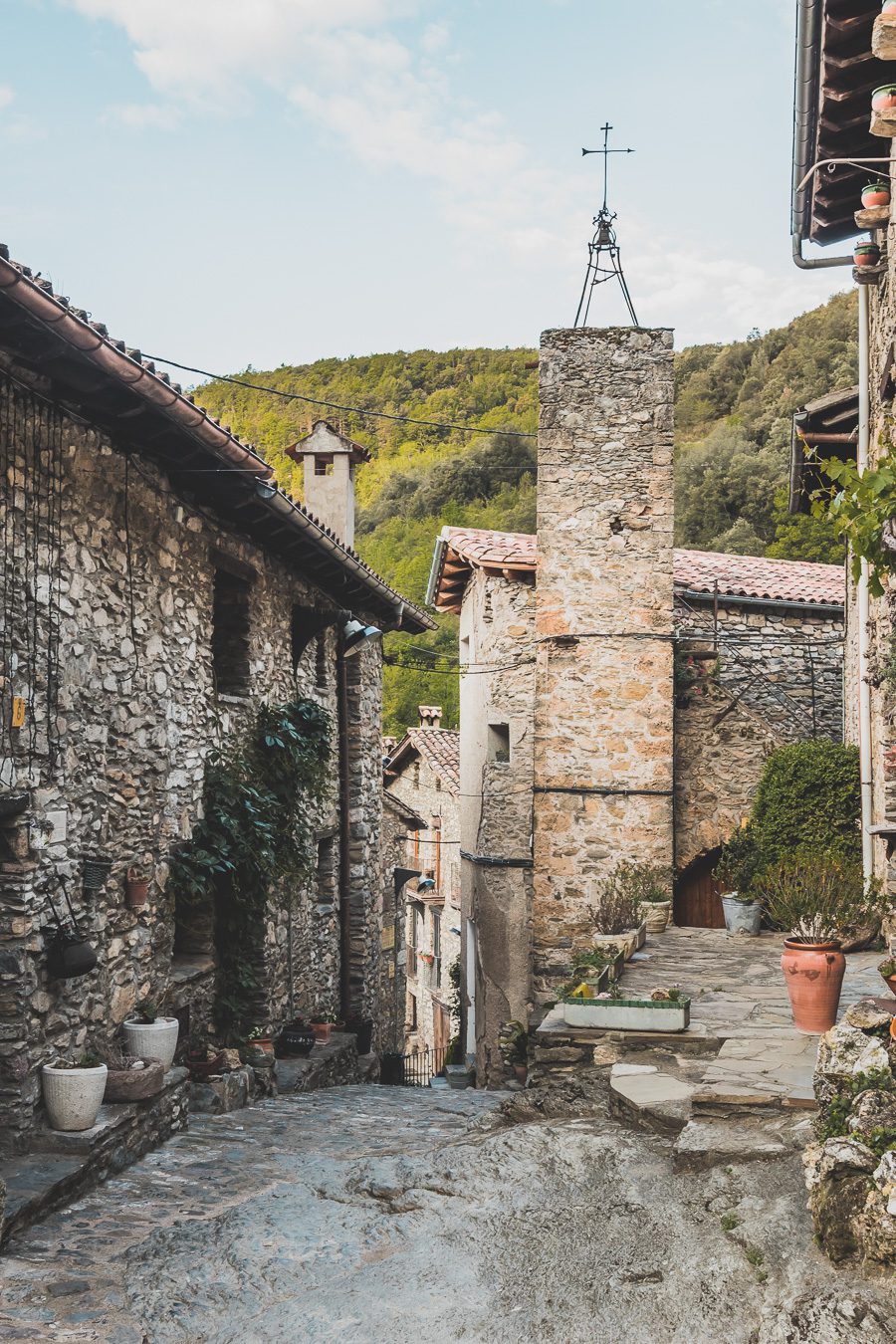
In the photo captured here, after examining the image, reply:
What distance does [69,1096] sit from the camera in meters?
5.66

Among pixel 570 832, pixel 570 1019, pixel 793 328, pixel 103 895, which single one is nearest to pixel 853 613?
pixel 570 832

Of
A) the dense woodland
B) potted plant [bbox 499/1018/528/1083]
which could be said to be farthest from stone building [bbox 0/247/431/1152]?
the dense woodland

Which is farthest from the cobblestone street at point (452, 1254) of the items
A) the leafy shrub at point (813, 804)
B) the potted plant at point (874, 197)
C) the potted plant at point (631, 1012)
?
the leafy shrub at point (813, 804)

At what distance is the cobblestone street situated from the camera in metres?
3.82

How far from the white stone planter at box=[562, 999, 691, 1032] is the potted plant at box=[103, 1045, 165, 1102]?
8.40ft

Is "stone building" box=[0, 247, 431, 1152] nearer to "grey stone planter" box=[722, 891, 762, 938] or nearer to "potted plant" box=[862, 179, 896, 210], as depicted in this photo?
"potted plant" box=[862, 179, 896, 210]

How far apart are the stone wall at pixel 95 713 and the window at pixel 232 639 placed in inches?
8.8

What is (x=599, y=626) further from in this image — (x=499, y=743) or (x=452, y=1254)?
(x=452, y=1254)

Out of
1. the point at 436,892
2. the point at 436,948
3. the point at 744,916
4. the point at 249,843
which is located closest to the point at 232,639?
the point at 249,843

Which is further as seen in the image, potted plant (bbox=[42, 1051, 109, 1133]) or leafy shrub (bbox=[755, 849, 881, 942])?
leafy shrub (bbox=[755, 849, 881, 942])

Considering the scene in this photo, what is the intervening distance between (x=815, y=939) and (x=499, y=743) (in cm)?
834

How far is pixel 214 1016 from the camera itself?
8.61 meters

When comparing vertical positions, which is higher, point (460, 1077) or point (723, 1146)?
point (723, 1146)

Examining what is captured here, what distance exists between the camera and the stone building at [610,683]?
40.7 feet
